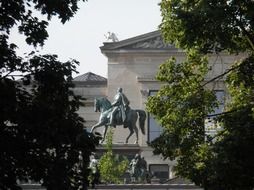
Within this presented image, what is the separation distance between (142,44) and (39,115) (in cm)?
3976

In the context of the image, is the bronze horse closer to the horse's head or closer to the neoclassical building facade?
the horse's head

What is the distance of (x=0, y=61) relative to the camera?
15164mm

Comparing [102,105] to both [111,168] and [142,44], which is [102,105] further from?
[142,44]

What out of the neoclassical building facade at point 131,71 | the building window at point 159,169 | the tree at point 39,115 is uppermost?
the neoclassical building facade at point 131,71

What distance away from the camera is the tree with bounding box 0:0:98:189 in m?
14.8

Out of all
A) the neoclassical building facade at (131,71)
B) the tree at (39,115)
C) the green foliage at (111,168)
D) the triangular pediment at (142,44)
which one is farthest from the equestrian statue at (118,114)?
the tree at (39,115)

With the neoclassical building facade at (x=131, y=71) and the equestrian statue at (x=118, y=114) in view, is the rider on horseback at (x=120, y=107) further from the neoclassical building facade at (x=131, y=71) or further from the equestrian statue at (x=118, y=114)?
the neoclassical building facade at (x=131, y=71)

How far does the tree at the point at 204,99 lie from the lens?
724 inches

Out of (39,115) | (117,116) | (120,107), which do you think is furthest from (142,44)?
(39,115)

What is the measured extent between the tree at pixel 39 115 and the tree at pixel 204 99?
436 centimetres

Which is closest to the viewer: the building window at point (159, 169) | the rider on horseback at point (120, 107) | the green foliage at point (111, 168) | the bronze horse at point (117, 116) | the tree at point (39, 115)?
the tree at point (39, 115)

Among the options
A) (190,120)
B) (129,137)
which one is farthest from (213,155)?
(129,137)

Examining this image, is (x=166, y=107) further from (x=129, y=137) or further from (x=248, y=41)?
(x=129, y=137)

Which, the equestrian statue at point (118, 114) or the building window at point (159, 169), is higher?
the equestrian statue at point (118, 114)
